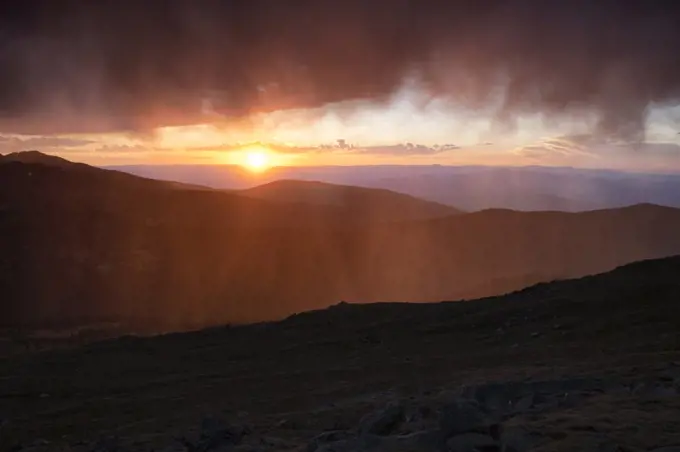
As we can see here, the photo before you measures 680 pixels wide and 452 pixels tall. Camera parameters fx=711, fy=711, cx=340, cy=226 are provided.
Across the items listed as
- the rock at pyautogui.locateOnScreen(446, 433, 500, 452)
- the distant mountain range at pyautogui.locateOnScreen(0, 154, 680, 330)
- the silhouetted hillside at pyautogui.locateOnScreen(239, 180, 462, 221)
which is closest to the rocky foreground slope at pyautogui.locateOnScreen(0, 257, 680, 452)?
the rock at pyautogui.locateOnScreen(446, 433, 500, 452)

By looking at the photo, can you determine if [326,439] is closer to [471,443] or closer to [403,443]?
[403,443]

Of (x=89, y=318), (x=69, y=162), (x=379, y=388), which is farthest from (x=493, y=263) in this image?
(x=69, y=162)

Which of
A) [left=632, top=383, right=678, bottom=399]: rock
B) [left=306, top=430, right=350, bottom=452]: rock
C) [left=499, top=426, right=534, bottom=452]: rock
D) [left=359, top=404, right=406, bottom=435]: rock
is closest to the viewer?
→ [left=499, top=426, right=534, bottom=452]: rock

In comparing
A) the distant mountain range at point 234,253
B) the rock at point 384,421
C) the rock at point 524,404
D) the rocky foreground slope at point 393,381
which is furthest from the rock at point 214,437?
the distant mountain range at point 234,253

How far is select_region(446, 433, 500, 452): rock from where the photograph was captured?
7387 mm

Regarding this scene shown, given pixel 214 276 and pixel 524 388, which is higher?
pixel 524 388

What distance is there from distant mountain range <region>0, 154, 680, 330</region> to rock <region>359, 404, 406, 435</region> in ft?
91.9

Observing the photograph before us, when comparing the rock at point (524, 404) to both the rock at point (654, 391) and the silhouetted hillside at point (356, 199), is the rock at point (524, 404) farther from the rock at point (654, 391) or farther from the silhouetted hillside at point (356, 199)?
the silhouetted hillside at point (356, 199)

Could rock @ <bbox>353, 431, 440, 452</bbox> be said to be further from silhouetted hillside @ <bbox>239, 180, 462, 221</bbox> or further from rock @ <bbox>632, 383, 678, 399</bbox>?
silhouetted hillside @ <bbox>239, 180, 462, 221</bbox>

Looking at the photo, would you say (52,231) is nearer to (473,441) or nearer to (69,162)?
(473,441)

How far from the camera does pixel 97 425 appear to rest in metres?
13.2

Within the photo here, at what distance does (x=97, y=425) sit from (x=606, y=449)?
9.64m

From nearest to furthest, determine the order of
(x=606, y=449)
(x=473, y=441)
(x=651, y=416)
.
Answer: (x=606, y=449), (x=473, y=441), (x=651, y=416)

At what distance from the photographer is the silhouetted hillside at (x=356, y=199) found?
330 ft
